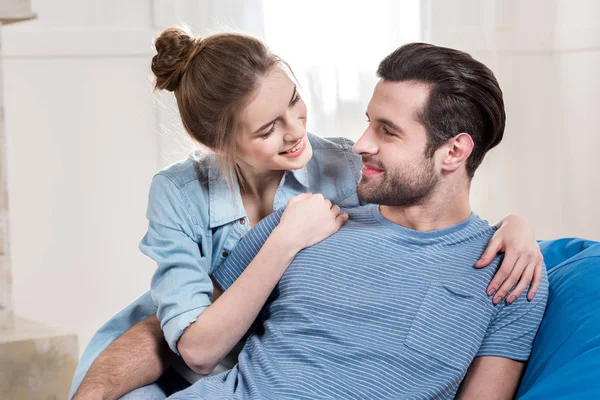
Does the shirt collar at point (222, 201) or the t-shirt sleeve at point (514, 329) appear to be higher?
the shirt collar at point (222, 201)

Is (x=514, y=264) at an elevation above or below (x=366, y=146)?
below

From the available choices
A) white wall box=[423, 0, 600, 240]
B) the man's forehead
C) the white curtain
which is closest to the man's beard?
→ the man's forehead

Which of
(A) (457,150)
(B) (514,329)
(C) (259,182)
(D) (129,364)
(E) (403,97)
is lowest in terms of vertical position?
(D) (129,364)

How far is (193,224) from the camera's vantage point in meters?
1.79

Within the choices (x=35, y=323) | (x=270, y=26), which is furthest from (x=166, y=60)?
(x=270, y=26)

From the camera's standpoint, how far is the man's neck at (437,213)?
1688 millimetres

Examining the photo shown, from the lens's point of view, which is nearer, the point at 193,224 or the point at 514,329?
the point at 514,329

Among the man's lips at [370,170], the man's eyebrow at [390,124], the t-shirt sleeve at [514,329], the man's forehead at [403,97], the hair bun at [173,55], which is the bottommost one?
the t-shirt sleeve at [514,329]

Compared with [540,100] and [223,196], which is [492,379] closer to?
[223,196]

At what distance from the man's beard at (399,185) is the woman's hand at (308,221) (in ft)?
0.31

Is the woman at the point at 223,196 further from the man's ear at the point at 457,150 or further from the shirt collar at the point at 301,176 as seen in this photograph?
the man's ear at the point at 457,150

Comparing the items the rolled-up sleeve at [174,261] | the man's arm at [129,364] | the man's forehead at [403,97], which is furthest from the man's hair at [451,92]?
the man's arm at [129,364]

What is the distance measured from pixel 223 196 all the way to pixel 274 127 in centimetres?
20

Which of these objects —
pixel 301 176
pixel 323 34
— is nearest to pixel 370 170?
pixel 301 176
